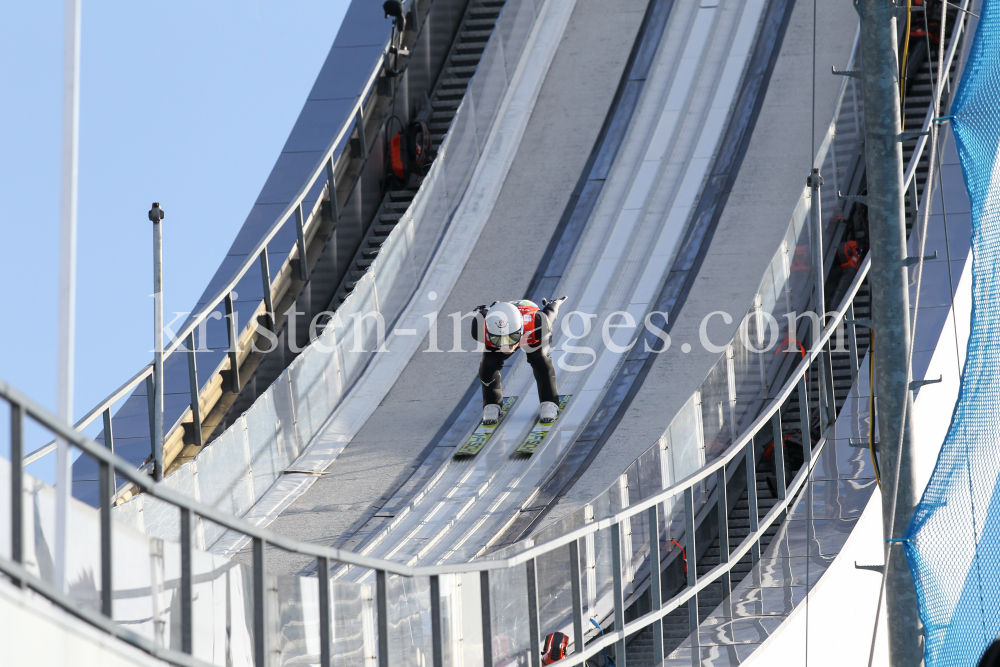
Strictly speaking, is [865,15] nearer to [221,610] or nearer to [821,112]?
[221,610]

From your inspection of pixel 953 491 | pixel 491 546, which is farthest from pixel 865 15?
pixel 491 546

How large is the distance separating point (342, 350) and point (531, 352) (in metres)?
2.20

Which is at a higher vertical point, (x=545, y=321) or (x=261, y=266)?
(x=261, y=266)

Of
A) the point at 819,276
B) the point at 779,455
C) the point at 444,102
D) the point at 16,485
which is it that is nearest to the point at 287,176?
the point at 444,102

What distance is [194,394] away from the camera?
10.3 meters

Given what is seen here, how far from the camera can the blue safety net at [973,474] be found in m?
5.52

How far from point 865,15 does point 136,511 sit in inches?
211

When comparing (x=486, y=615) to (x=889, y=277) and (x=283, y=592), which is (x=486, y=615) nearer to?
(x=283, y=592)

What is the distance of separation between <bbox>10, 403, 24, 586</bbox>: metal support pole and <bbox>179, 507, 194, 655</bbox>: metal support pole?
672 mm

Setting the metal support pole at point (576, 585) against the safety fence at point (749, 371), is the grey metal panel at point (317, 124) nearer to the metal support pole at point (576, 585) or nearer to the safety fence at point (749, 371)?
the safety fence at point (749, 371)

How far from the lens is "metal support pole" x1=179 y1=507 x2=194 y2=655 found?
4.16 meters

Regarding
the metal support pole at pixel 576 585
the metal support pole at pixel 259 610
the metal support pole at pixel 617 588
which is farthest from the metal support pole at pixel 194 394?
the metal support pole at pixel 259 610

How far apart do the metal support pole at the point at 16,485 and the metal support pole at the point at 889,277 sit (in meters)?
3.66

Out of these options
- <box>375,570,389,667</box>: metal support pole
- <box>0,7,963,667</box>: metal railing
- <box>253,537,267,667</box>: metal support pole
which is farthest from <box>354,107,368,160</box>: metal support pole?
<box>253,537,267,667</box>: metal support pole
